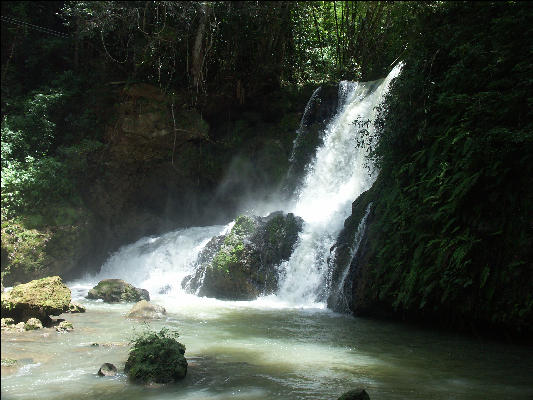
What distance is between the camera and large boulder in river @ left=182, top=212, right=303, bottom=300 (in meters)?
12.4

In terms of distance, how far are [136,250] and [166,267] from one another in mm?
1916

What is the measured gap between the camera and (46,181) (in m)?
14.6

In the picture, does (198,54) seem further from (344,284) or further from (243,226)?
(344,284)

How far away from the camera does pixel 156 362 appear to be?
560 centimetres

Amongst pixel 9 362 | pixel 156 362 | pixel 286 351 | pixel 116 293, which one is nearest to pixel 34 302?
pixel 9 362

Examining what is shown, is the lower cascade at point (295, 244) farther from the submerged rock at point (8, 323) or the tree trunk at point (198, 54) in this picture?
the submerged rock at point (8, 323)

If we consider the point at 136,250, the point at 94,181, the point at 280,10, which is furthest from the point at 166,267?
the point at 280,10

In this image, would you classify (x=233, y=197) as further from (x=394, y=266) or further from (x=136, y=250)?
(x=394, y=266)

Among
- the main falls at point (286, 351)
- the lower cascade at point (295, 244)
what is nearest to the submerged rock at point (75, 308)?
the main falls at point (286, 351)

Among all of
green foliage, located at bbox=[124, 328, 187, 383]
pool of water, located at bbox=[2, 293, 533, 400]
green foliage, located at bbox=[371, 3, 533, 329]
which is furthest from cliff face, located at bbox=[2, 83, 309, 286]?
green foliage, located at bbox=[124, 328, 187, 383]

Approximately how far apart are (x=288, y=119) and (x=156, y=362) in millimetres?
13208

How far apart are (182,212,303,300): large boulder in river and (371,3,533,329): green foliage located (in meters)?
3.42

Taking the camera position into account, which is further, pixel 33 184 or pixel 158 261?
pixel 158 261

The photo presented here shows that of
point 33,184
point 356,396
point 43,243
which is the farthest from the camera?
point 33,184
